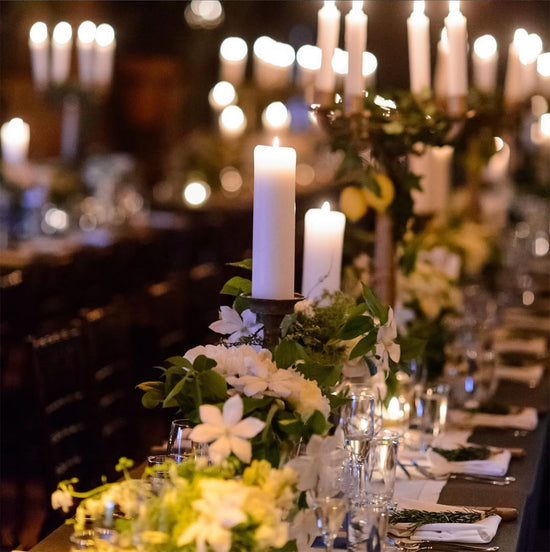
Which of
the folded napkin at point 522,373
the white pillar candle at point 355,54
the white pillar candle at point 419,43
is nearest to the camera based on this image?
the white pillar candle at point 355,54

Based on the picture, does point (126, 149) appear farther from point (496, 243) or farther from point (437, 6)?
point (496, 243)

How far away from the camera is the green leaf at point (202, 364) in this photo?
5.83 ft

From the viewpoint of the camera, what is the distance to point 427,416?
8.70ft

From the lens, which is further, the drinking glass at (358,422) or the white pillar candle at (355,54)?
the white pillar candle at (355,54)

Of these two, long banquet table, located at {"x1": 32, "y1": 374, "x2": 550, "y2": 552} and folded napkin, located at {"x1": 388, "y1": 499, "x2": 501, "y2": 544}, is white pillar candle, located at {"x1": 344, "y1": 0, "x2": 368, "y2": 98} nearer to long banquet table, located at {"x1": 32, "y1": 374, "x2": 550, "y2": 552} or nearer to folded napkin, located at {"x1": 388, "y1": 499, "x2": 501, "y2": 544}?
long banquet table, located at {"x1": 32, "y1": 374, "x2": 550, "y2": 552}

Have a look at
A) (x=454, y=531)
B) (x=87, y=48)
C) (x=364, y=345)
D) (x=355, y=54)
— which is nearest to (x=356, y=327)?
(x=364, y=345)

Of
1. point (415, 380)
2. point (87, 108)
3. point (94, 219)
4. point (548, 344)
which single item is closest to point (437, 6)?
point (87, 108)

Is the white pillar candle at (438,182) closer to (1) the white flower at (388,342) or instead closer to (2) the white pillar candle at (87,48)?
(1) the white flower at (388,342)

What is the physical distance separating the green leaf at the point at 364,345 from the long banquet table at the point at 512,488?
0.41 meters

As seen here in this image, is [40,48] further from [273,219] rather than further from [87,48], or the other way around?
[273,219]

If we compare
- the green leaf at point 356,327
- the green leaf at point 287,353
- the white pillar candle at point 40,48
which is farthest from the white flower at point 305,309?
the white pillar candle at point 40,48

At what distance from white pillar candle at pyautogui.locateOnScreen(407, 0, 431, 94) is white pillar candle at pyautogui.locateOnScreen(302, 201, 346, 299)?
39.0 inches

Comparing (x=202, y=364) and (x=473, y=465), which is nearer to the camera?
(x=202, y=364)

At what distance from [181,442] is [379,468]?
34cm
